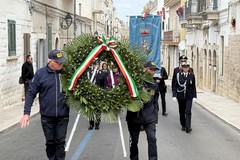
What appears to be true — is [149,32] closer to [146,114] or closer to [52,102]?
[146,114]

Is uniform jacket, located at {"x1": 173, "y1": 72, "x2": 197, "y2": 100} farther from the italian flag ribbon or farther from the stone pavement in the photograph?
the italian flag ribbon

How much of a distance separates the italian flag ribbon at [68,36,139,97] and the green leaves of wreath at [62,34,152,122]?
0.06 meters

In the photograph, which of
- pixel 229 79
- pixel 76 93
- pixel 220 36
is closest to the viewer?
pixel 76 93

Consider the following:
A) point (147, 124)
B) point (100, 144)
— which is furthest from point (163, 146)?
point (147, 124)

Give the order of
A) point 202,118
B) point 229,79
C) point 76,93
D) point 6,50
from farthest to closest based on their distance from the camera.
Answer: point 229,79, point 6,50, point 202,118, point 76,93

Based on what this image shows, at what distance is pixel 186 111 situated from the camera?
483 inches

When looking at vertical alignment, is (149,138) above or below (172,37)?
below

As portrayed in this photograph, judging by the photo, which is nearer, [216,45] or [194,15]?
[216,45]

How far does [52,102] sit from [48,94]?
13cm

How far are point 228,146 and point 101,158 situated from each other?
10.6 ft

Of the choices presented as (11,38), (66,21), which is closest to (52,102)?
(11,38)

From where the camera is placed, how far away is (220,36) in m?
26.1

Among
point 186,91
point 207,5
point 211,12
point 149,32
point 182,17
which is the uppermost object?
point 207,5

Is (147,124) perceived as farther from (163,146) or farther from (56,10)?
(56,10)
